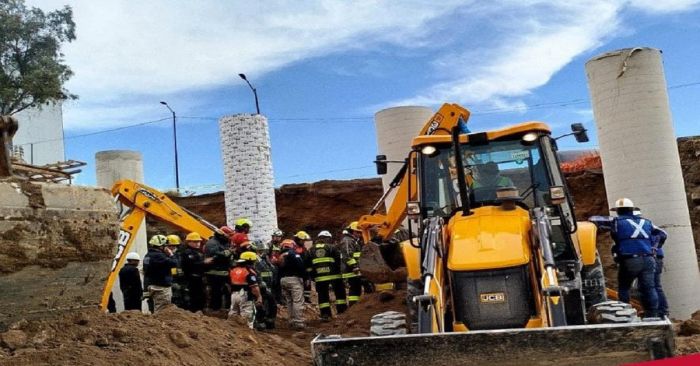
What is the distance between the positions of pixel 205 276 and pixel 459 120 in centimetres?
472

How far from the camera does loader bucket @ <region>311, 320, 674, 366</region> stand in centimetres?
490

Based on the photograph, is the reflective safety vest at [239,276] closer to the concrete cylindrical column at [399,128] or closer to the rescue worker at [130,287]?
the rescue worker at [130,287]

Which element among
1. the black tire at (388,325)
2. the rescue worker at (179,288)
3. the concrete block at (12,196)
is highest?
the concrete block at (12,196)

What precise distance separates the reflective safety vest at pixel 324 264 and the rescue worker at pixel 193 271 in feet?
6.43

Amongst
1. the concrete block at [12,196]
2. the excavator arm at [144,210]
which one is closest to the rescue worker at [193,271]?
the excavator arm at [144,210]

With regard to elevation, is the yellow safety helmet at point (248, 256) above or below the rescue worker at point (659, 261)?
above

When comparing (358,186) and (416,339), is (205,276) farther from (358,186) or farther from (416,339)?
(358,186)

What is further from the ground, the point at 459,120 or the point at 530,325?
the point at 459,120

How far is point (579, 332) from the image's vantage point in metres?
4.95

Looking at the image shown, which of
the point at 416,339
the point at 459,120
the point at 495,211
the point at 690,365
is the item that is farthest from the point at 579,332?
the point at 459,120

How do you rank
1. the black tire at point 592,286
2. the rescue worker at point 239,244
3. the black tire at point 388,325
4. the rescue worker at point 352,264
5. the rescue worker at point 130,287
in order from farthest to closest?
the rescue worker at point 352,264
the rescue worker at point 130,287
the rescue worker at point 239,244
the black tire at point 592,286
the black tire at point 388,325

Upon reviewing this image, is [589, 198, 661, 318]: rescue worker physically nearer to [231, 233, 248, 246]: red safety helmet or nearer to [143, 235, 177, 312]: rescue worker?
[231, 233, 248, 246]: red safety helmet

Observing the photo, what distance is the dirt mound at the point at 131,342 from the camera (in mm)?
5391

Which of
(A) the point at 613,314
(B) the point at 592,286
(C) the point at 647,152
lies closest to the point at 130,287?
(B) the point at 592,286
